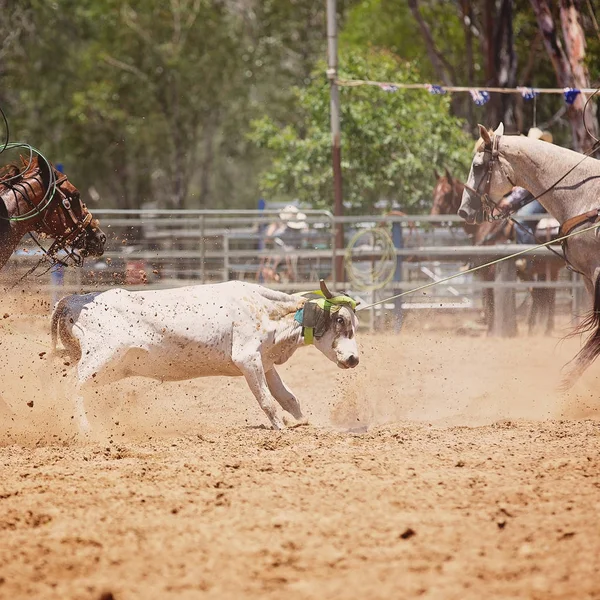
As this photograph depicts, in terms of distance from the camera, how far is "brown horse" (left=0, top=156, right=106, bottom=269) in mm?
7891

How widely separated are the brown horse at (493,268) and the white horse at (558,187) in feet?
14.5

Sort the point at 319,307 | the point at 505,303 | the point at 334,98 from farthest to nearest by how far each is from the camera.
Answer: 1. the point at 334,98
2. the point at 505,303
3. the point at 319,307

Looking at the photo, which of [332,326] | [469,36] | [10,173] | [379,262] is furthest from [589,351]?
[469,36]

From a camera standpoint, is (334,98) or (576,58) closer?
(334,98)

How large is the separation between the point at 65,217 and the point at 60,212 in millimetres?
53

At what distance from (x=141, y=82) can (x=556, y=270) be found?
75.5ft

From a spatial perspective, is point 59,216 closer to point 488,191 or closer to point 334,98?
point 488,191

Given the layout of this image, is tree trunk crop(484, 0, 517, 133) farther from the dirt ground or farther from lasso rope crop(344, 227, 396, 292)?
the dirt ground

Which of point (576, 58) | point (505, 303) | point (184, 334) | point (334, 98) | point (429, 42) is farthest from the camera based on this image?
point (429, 42)

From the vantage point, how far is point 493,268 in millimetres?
13812

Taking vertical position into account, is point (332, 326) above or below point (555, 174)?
below

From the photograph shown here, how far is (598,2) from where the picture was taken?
76.9 ft

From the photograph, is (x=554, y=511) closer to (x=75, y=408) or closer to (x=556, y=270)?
(x=75, y=408)

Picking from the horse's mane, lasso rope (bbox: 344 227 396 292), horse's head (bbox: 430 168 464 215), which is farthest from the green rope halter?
horse's head (bbox: 430 168 464 215)
